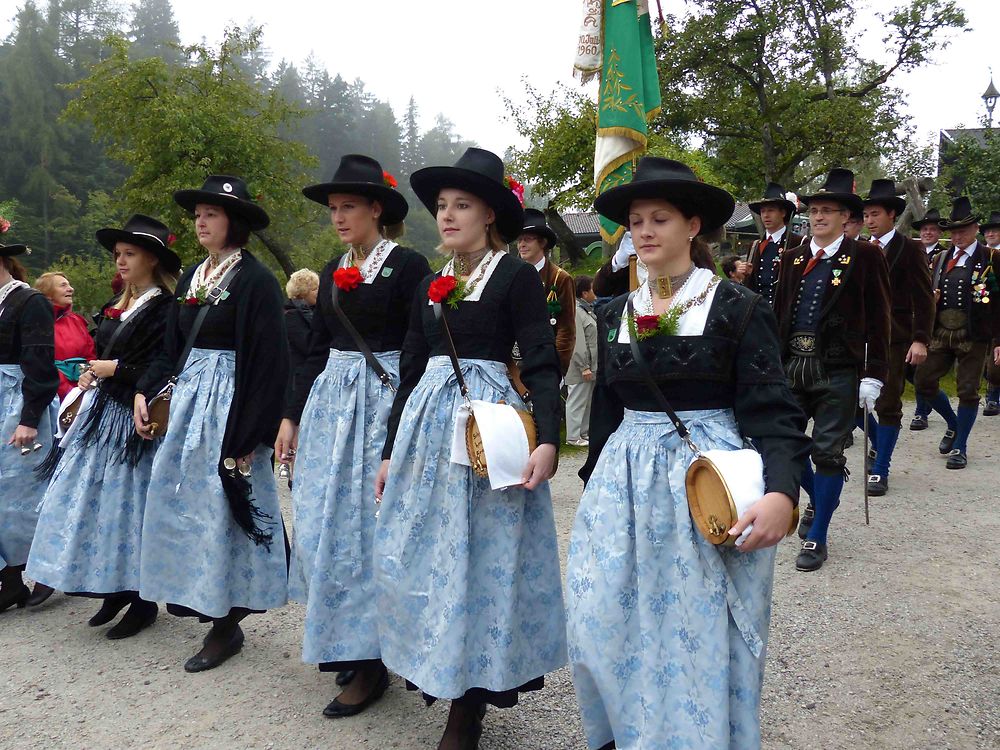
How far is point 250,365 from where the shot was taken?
148 inches

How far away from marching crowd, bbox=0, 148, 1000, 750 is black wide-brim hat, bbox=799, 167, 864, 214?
1.0 inches

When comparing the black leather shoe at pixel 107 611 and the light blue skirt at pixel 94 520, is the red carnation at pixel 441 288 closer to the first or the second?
the light blue skirt at pixel 94 520

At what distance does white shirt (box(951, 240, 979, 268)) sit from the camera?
8516mm

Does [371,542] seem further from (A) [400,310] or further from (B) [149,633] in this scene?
(B) [149,633]

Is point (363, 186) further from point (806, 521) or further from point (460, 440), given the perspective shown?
point (806, 521)

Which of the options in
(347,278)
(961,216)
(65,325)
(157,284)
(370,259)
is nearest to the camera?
(347,278)

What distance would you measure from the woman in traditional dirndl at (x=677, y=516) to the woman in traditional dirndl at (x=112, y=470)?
8.90 feet

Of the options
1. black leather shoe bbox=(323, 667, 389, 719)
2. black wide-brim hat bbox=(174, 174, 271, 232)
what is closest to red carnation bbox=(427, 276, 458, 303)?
black wide-brim hat bbox=(174, 174, 271, 232)

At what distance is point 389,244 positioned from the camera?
3.59 meters

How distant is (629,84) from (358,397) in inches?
105

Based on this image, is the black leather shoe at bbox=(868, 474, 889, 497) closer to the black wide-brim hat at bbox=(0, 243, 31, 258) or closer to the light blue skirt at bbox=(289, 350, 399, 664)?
the light blue skirt at bbox=(289, 350, 399, 664)

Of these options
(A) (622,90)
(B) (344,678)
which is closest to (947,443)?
(A) (622,90)

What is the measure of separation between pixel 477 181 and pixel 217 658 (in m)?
2.54

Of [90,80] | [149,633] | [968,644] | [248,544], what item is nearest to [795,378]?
[968,644]
